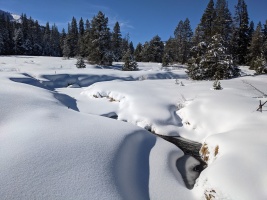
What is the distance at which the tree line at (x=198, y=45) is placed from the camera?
59.7 feet

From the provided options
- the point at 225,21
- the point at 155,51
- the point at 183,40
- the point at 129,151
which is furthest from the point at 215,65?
the point at 155,51

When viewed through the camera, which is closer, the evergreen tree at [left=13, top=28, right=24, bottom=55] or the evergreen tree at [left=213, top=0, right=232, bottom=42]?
the evergreen tree at [left=213, top=0, right=232, bottom=42]

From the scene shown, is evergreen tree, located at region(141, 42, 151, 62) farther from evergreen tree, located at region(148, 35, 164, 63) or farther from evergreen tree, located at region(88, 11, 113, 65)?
evergreen tree, located at region(88, 11, 113, 65)

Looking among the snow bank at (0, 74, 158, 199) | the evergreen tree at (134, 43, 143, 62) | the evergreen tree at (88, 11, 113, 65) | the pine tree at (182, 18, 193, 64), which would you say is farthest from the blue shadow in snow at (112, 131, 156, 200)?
the evergreen tree at (134, 43, 143, 62)

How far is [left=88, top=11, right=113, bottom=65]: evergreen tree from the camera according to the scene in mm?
33719

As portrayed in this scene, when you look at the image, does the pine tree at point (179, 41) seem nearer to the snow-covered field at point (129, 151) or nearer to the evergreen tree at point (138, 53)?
the evergreen tree at point (138, 53)

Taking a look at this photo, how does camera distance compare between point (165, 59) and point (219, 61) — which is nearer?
point (219, 61)

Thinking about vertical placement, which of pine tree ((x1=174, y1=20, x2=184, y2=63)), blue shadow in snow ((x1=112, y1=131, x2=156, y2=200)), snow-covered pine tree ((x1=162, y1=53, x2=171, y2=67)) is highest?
pine tree ((x1=174, y1=20, x2=184, y2=63))

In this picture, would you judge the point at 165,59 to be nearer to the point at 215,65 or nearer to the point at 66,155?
the point at 215,65

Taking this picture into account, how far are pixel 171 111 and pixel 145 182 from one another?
219 inches

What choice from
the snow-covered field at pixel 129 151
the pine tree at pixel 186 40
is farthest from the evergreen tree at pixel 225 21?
the snow-covered field at pixel 129 151

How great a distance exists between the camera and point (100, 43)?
33656 millimetres

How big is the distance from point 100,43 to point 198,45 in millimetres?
16703

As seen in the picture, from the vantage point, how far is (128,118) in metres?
10.5
